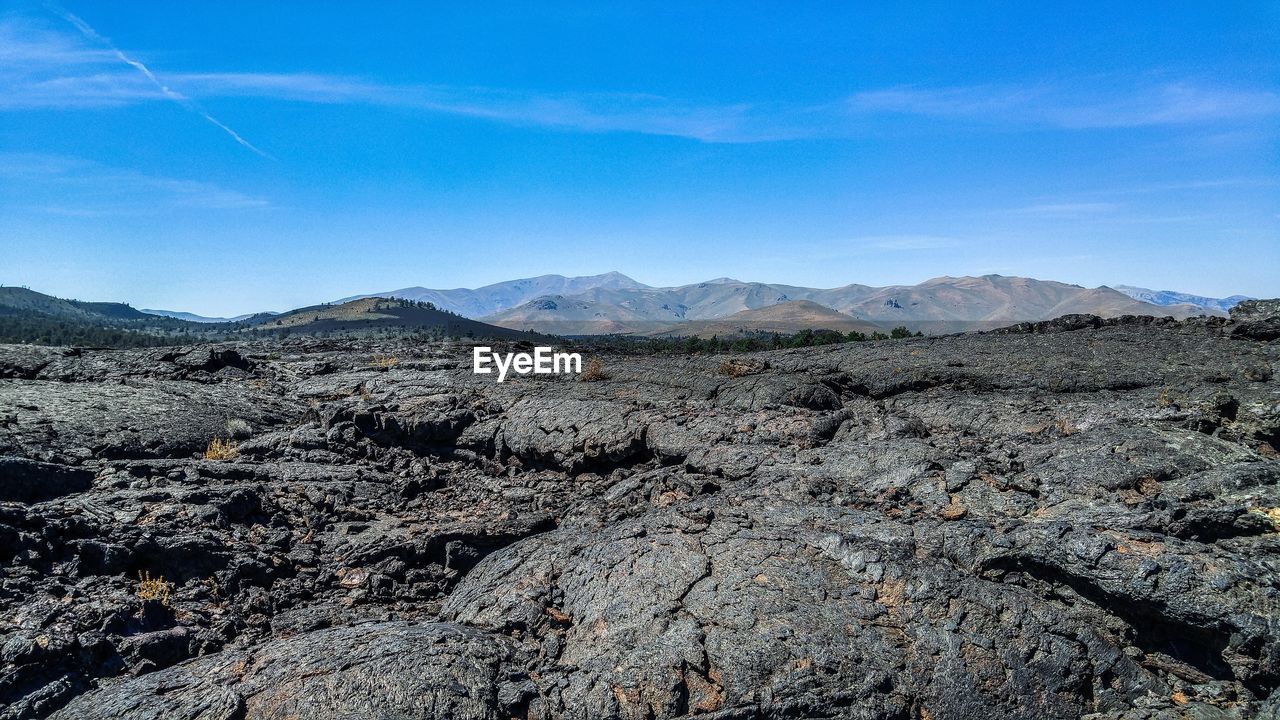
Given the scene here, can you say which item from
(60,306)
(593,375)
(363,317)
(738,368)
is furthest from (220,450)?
(60,306)

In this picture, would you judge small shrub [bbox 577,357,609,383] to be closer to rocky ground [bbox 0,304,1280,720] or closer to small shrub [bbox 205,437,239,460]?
rocky ground [bbox 0,304,1280,720]

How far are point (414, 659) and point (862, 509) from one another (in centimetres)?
470

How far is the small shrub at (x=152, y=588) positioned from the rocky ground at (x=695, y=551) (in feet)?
0.13

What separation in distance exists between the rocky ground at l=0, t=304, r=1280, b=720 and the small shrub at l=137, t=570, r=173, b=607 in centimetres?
4

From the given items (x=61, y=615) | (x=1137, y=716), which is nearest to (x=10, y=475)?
Result: (x=61, y=615)

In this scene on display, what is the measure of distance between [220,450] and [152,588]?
16.4 ft

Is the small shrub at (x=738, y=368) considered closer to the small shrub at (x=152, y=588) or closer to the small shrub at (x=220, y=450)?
the small shrub at (x=220, y=450)

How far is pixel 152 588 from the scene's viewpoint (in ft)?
22.4

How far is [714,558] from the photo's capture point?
652 centimetres

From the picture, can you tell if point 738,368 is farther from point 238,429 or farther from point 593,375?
point 238,429

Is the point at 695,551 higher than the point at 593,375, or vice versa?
the point at 593,375

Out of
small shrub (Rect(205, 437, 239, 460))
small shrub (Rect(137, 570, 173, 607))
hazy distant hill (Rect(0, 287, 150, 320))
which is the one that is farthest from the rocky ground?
hazy distant hill (Rect(0, 287, 150, 320))

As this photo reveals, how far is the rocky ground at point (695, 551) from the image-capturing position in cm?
513

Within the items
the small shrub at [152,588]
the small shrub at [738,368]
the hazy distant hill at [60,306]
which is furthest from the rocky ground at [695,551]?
the hazy distant hill at [60,306]
